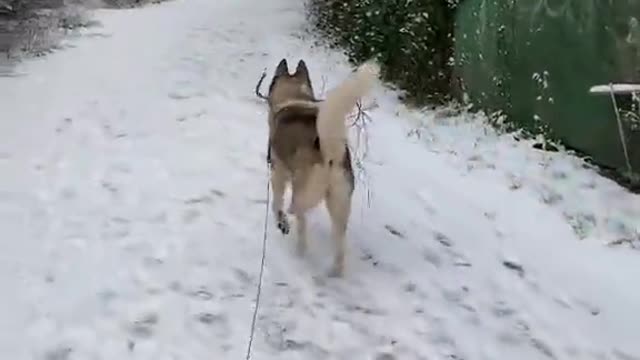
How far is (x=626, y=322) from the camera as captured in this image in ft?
15.8

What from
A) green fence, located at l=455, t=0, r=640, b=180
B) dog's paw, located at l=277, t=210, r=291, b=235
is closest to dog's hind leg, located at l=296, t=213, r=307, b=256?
dog's paw, located at l=277, t=210, r=291, b=235

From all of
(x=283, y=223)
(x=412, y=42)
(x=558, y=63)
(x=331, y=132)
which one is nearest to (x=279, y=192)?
(x=283, y=223)

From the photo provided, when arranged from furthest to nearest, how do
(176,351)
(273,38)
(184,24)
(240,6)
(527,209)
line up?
(240,6)
(184,24)
(273,38)
(527,209)
(176,351)

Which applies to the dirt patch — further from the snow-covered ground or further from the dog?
the dog

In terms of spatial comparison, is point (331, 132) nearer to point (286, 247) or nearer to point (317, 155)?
point (317, 155)

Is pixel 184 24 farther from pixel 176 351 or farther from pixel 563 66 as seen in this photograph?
pixel 176 351

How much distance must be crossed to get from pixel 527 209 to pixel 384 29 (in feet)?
16.5

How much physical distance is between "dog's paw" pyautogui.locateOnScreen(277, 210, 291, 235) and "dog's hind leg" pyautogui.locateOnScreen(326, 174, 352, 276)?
23.5 inches

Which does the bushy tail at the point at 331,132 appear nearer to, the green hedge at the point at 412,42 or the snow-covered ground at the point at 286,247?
the snow-covered ground at the point at 286,247

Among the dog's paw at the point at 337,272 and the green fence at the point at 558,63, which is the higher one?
the green fence at the point at 558,63

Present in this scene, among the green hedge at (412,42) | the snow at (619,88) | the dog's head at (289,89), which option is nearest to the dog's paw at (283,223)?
the dog's head at (289,89)

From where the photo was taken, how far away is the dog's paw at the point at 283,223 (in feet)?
19.3

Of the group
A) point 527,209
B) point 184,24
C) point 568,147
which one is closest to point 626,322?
point 527,209

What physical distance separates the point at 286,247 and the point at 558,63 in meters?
3.34
